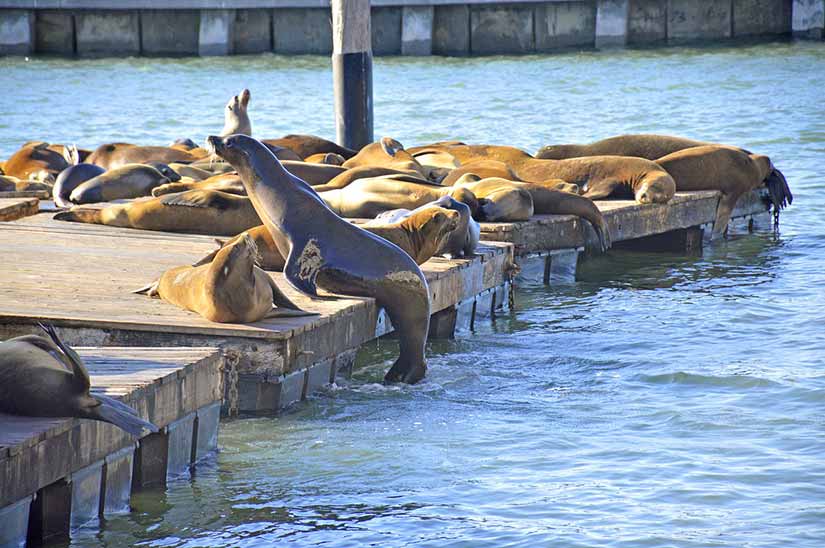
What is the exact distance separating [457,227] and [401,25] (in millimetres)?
21826

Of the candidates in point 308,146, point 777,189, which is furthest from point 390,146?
point 777,189

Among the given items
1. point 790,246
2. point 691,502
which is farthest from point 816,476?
point 790,246

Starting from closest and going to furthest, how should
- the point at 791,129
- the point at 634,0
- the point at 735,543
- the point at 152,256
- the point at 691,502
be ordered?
the point at 735,543, the point at 691,502, the point at 152,256, the point at 791,129, the point at 634,0

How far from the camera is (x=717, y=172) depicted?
10781mm

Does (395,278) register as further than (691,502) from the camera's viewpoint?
Yes

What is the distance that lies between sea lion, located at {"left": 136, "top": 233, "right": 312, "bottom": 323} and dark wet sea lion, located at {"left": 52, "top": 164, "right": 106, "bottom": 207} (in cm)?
Answer: 372

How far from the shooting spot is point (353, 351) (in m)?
6.55

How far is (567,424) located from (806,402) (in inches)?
44.7

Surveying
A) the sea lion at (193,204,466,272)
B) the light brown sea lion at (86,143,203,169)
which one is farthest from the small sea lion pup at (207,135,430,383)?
the light brown sea lion at (86,143,203,169)

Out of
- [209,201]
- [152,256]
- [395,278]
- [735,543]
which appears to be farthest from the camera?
[209,201]

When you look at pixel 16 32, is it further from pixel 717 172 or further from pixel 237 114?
pixel 717 172

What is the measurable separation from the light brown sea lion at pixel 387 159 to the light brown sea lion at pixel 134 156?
147 centimetres

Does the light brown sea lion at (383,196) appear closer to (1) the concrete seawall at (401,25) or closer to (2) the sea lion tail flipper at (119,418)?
(2) the sea lion tail flipper at (119,418)

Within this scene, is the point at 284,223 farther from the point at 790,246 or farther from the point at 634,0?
the point at 634,0
